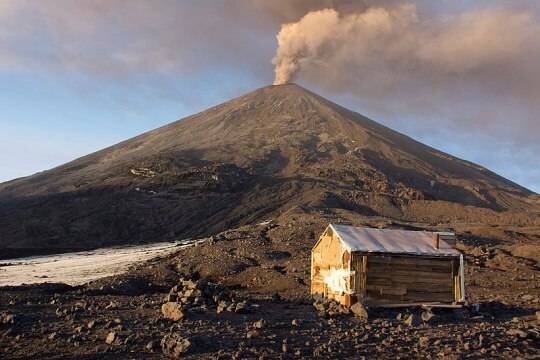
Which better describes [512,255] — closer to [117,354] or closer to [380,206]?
[380,206]

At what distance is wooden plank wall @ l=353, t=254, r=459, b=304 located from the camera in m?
18.5

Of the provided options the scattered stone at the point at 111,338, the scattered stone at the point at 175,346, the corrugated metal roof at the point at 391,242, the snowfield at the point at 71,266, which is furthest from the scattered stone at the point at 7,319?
the snowfield at the point at 71,266

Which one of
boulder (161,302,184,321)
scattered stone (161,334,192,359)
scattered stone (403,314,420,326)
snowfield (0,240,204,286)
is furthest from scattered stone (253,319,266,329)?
snowfield (0,240,204,286)

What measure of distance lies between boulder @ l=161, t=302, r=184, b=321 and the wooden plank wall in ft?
21.4

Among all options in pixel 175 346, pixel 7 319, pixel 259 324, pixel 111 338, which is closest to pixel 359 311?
pixel 259 324

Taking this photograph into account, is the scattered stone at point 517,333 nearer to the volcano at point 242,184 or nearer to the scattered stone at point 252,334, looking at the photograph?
the scattered stone at point 252,334

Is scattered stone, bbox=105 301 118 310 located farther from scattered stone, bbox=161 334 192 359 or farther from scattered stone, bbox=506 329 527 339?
scattered stone, bbox=506 329 527 339

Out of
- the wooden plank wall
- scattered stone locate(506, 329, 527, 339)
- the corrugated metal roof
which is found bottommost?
scattered stone locate(506, 329, 527, 339)

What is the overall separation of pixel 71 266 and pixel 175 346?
30638mm

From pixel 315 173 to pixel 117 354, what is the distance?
218 ft

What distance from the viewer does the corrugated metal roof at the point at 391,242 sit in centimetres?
1875

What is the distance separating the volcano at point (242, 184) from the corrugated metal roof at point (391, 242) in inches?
1178

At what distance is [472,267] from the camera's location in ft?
102

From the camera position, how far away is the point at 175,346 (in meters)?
11.6
